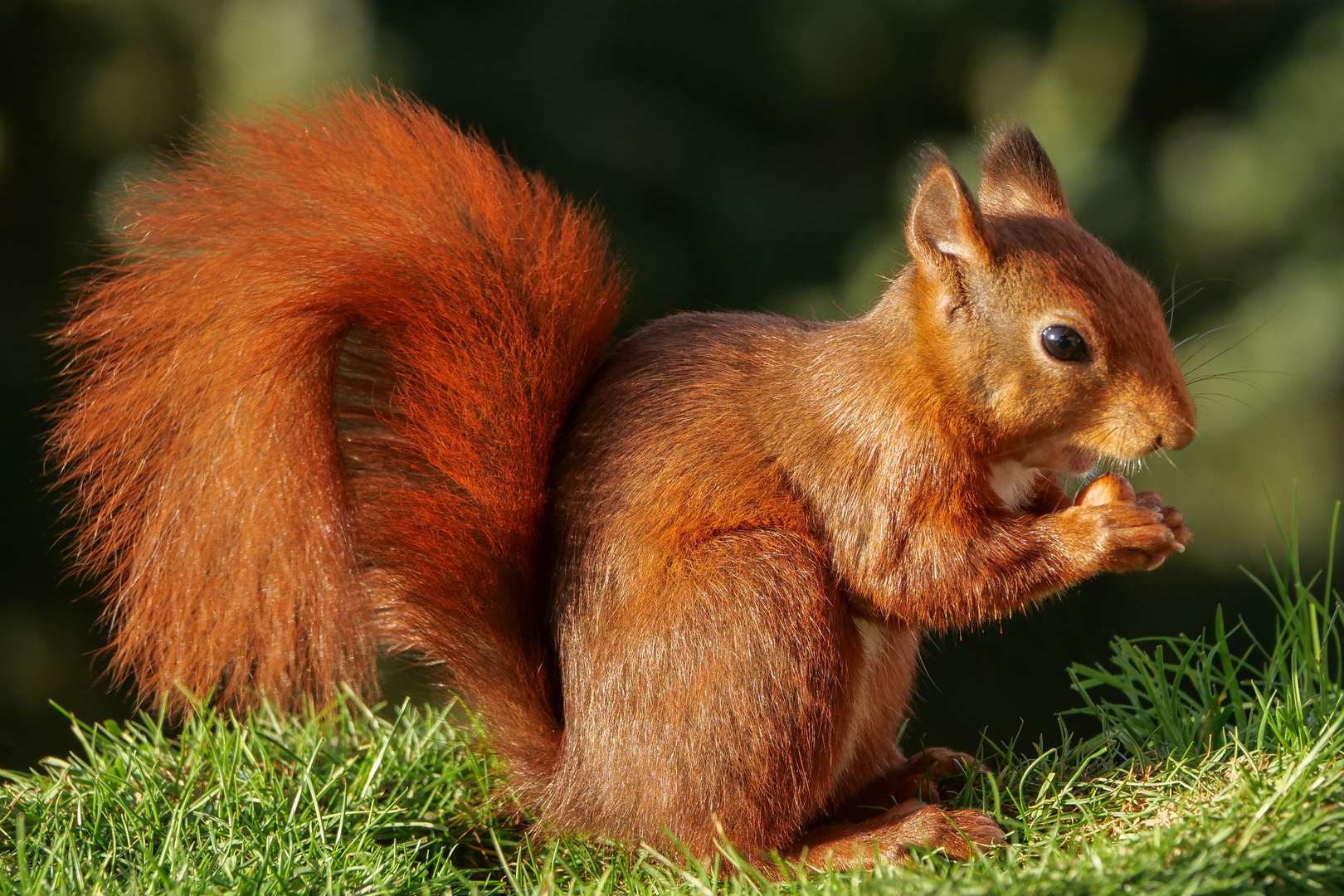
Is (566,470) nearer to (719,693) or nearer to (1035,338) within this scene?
(719,693)

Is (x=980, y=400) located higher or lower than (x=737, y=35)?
lower

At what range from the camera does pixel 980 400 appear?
149cm

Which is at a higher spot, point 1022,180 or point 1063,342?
point 1022,180

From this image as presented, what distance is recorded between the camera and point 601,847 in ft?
5.26

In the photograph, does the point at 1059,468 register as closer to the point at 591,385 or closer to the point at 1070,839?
the point at 1070,839

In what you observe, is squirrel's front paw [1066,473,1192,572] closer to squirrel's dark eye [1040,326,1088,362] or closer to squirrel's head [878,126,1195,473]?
squirrel's head [878,126,1195,473]

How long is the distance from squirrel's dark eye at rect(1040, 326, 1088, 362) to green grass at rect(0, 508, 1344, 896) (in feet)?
1.65


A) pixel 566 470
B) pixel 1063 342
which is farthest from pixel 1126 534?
pixel 566 470

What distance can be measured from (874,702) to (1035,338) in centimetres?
52

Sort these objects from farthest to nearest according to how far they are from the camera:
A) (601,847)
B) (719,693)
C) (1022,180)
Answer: (1022,180), (601,847), (719,693)

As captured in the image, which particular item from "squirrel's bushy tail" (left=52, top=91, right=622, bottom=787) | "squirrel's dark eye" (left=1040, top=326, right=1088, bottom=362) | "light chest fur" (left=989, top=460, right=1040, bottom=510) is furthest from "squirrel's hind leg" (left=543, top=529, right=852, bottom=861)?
"squirrel's dark eye" (left=1040, top=326, right=1088, bottom=362)

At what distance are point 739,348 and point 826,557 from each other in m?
0.33

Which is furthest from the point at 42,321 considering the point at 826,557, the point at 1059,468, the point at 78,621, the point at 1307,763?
the point at 1307,763

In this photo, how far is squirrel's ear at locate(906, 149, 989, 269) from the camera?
1471 millimetres
